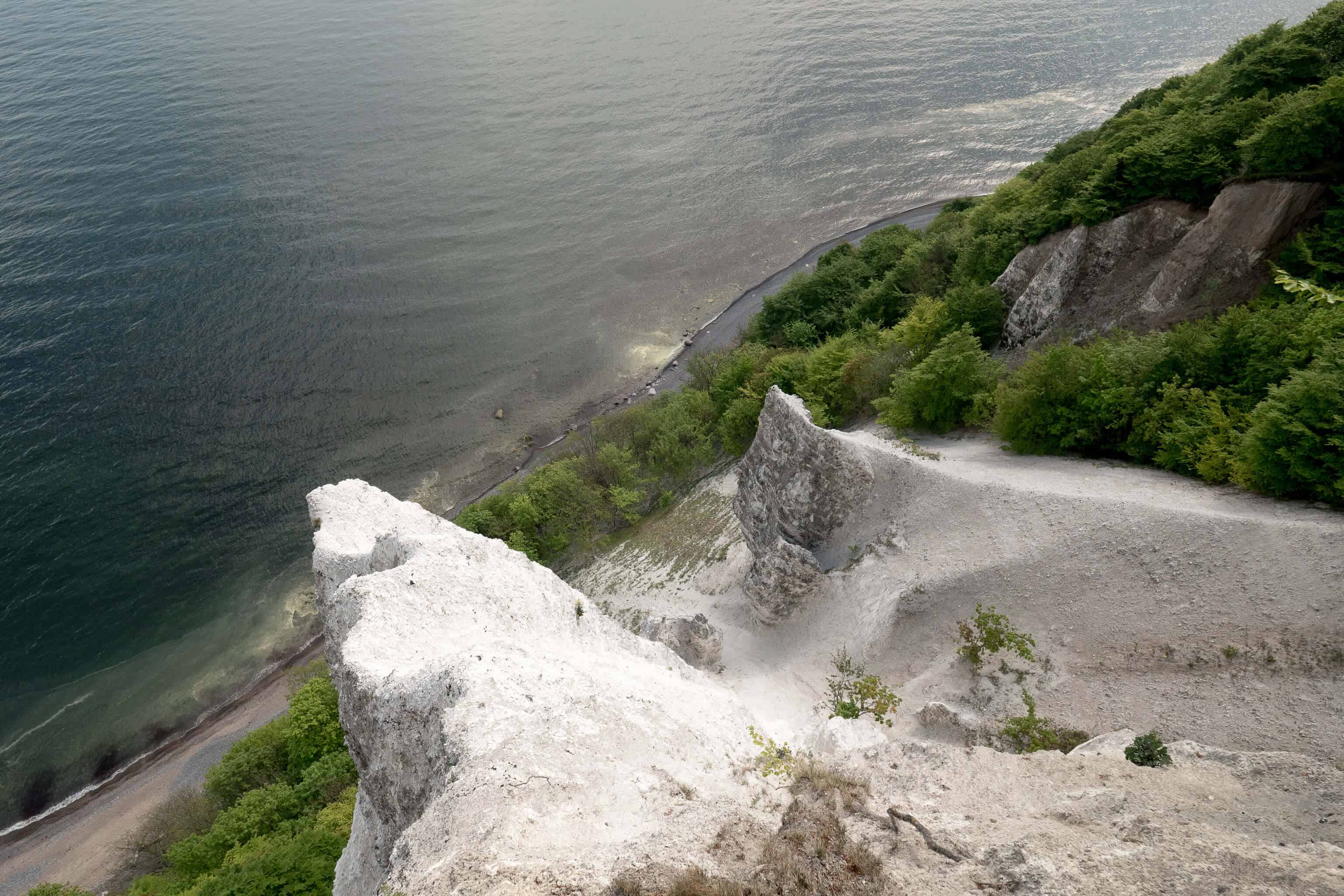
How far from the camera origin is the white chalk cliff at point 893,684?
1202 cm

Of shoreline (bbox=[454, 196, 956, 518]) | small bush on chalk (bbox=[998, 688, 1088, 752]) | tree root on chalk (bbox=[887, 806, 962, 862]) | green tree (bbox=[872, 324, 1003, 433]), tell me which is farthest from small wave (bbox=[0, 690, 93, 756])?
small bush on chalk (bbox=[998, 688, 1088, 752])

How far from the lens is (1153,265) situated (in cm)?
2864

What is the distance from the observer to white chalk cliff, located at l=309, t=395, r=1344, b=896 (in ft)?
39.4

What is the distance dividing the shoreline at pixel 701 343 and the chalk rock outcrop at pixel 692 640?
2424 cm

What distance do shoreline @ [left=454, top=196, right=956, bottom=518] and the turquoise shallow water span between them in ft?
4.62

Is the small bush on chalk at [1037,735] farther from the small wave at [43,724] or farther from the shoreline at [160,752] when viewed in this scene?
the small wave at [43,724]

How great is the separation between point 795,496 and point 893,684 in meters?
8.19

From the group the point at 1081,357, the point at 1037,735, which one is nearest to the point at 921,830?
the point at 1037,735

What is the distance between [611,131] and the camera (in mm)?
77250

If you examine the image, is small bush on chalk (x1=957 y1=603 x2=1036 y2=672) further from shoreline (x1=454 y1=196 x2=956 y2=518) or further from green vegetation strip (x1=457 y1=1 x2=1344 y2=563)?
shoreline (x1=454 y1=196 x2=956 y2=518)

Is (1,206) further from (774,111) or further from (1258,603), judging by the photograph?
(1258,603)

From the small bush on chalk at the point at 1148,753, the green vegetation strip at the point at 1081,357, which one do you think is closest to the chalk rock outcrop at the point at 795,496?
the green vegetation strip at the point at 1081,357

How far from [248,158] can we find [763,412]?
2964 inches

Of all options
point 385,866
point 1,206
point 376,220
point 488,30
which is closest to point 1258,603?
point 385,866
